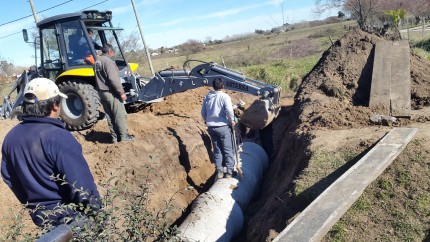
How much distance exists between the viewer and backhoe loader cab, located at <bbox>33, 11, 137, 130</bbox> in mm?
9086

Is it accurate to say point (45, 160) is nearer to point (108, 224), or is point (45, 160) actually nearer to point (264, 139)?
point (108, 224)

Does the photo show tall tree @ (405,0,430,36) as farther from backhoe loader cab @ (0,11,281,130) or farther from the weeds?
the weeds

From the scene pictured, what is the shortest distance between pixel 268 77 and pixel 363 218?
1264 centimetres

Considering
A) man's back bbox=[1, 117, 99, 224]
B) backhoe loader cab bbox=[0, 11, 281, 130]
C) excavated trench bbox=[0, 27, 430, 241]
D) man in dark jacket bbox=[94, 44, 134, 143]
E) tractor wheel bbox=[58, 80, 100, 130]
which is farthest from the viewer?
tractor wheel bbox=[58, 80, 100, 130]

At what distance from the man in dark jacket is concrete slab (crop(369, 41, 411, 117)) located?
456 centimetres

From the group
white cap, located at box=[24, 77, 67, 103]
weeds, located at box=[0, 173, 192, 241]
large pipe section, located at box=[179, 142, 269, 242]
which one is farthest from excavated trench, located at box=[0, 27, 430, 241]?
white cap, located at box=[24, 77, 67, 103]

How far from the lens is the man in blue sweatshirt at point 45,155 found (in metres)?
3.09

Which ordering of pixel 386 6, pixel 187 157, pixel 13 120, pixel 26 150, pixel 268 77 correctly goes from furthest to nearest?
pixel 386 6 → pixel 268 77 → pixel 13 120 → pixel 187 157 → pixel 26 150

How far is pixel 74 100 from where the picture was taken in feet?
30.7

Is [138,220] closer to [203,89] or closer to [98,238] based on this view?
[98,238]

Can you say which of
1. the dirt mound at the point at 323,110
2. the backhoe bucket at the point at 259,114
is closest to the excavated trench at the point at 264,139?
the dirt mound at the point at 323,110

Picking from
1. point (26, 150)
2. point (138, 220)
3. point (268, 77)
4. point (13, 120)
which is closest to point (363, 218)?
point (138, 220)

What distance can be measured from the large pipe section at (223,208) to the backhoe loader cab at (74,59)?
3.53 metres

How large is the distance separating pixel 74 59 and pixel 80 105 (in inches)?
44.4
